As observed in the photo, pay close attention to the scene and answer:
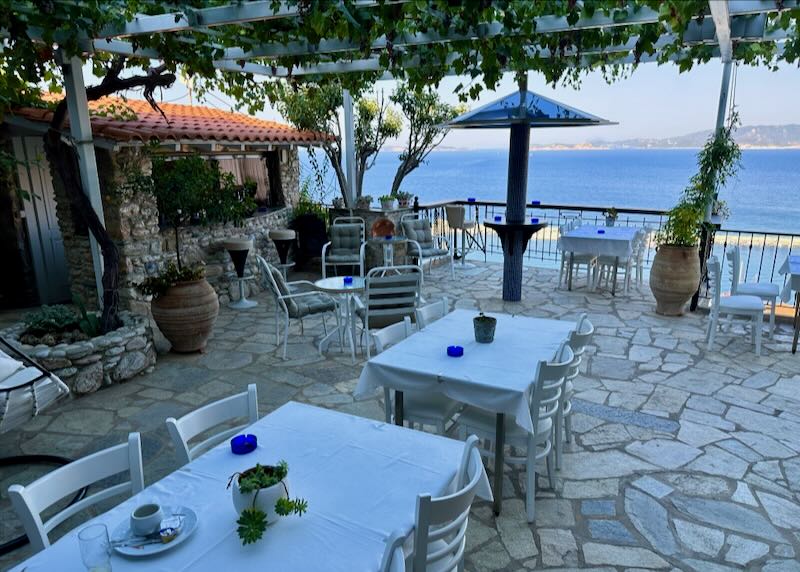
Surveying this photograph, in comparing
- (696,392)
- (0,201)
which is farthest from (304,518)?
(0,201)

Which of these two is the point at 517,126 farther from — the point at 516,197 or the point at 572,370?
the point at 572,370

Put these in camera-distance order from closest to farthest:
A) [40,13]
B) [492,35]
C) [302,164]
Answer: [40,13] < [492,35] < [302,164]

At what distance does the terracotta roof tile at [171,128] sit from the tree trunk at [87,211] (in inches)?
32.8

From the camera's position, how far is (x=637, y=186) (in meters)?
42.7

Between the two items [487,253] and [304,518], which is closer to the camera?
[304,518]

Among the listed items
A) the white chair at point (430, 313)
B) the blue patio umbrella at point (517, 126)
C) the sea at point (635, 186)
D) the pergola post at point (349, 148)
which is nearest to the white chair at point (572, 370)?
the white chair at point (430, 313)

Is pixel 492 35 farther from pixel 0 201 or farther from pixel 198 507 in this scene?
pixel 0 201

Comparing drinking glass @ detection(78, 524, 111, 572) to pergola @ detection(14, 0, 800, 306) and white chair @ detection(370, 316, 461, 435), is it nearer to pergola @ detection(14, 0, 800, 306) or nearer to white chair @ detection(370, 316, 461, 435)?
white chair @ detection(370, 316, 461, 435)

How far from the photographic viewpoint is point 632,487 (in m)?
2.95

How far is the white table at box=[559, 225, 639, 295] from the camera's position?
259 inches

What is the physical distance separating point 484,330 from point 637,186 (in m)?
44.4

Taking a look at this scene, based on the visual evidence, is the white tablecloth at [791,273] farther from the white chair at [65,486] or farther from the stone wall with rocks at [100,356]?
Result: the stone wall with rocks at [100,356]

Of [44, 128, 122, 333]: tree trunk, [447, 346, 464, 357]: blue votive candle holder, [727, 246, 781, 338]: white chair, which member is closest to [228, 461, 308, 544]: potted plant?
[447, 346, 464, 357]: blue votive candle holder

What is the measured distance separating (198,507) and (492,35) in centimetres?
350
